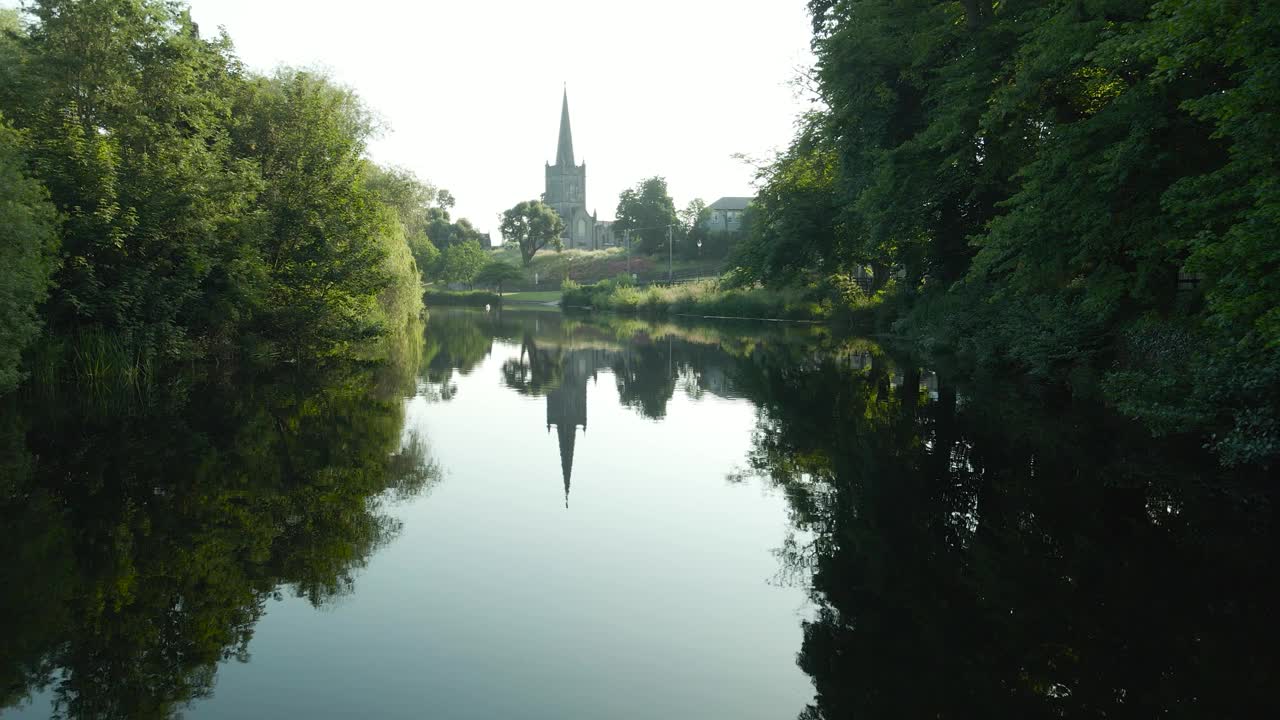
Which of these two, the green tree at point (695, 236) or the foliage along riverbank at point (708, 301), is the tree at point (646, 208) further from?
the foliage along riverbank at point (708, 301)

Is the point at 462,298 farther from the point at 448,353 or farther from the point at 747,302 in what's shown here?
the point at 448,353

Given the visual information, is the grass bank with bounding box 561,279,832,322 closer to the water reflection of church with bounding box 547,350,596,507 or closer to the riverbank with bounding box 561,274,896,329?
the riverbank with bounding box 561,274,896,329

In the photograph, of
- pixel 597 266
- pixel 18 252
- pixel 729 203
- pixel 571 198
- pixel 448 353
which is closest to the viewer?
pixel 18 252

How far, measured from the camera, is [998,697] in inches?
218

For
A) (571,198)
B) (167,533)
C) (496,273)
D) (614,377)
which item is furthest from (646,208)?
(167,533)

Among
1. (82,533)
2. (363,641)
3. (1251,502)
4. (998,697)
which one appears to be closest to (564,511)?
(363,641)

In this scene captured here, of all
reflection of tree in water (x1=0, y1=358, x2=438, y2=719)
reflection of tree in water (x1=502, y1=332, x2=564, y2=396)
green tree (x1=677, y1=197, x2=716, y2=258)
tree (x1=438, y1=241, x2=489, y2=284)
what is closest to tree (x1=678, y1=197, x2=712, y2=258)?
green tree (x1=677, y1=197, x2=716, y2=258)

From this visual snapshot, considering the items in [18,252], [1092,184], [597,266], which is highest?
[1092,184]

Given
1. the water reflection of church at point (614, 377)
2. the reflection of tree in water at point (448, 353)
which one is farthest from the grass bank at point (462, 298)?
the water reflection of church at point (614, 377)

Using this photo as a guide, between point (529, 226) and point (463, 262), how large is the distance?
2137 cm

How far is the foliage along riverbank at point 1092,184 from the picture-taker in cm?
1026

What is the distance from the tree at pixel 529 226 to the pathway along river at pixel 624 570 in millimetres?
104057

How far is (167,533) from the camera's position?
8852 mm

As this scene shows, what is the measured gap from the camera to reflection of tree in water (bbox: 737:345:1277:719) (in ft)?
18.6
